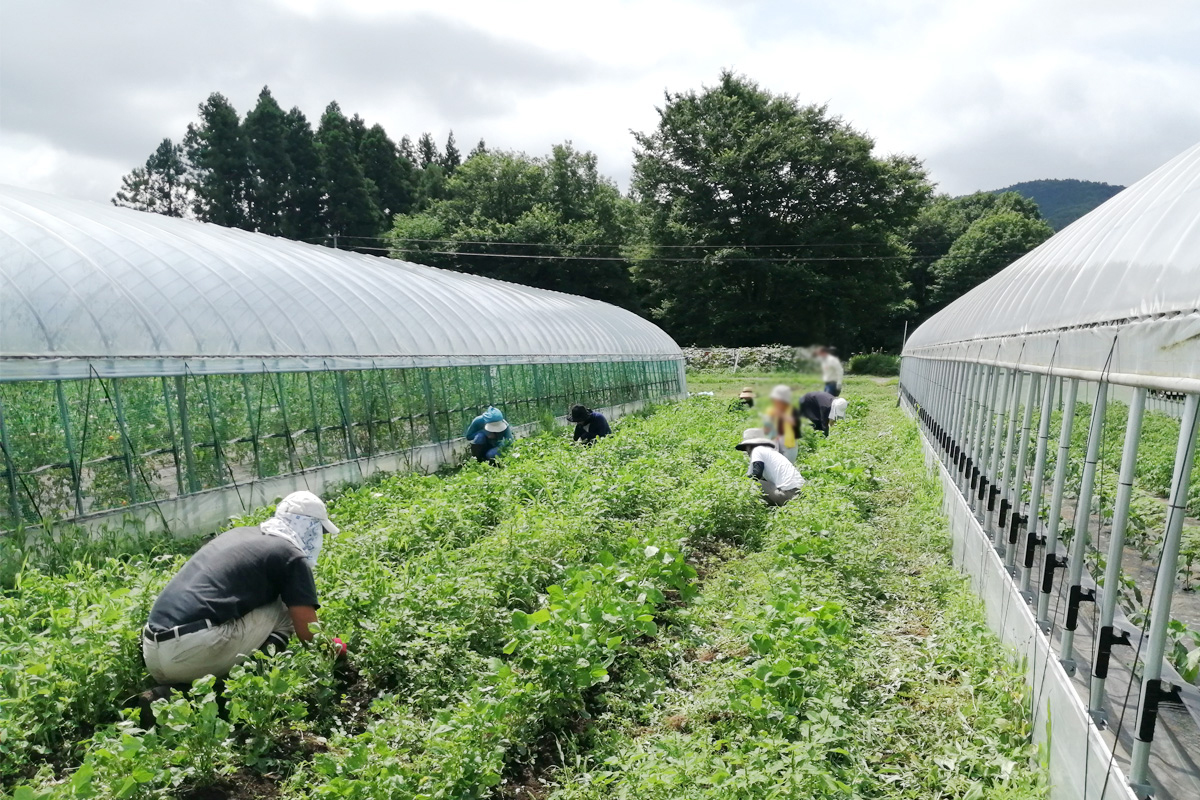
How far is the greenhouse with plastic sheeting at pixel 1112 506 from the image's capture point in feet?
10.3

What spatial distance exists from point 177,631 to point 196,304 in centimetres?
654

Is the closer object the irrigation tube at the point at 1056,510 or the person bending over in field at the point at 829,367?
the person bending over in field at the point at 829,367

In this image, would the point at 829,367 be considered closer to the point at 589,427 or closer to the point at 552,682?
the point at 552,682

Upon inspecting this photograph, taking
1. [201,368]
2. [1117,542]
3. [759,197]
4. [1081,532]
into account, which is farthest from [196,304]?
[1117,542]

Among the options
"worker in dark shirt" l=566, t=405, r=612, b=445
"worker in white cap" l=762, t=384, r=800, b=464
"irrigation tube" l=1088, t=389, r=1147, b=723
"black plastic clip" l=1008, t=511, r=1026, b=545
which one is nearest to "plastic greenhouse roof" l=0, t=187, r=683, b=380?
A: "worker in dark shirt" l=566, t=405, r=612, b=445

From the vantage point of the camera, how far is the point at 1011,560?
612 centimetres

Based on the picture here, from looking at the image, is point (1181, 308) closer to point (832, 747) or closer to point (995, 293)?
point (832, 747)

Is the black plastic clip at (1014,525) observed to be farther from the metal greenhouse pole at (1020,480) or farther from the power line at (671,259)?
the power line at (671,259)

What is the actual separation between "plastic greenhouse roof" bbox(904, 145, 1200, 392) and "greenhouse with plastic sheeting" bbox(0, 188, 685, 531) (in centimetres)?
803

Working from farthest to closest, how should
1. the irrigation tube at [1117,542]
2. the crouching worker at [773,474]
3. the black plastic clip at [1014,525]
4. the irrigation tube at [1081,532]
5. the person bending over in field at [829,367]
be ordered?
the crouching worker at [773,474], the black plastic clip at [1014,525], the irrigation tube at [1081,532], the irrigation tube at [1117,542], the person bending over in field at [829,367]

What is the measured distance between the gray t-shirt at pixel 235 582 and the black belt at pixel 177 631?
2 cm

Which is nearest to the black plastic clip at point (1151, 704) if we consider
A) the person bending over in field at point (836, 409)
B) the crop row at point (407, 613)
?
the person bending over in field at point (836, 409)

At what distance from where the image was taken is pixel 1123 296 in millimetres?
3920

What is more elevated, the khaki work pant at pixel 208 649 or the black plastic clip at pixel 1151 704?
the black plastic clip at pixel 1151 704
